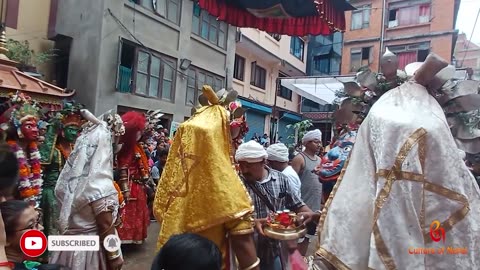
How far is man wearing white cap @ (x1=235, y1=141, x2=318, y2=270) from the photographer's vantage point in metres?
2.86

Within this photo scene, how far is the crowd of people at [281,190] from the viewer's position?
155 centimetres

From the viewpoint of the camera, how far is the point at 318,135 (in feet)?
17.6

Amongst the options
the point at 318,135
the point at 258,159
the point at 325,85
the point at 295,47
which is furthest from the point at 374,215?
the point at 295,47

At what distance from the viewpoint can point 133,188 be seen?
236 inches

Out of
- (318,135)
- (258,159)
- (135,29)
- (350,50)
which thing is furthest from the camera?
(350,50)

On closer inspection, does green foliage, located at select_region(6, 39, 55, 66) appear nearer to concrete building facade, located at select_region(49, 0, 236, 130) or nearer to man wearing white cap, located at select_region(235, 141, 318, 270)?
concrete building facade, located at select_region(49, 0, 236, 130)

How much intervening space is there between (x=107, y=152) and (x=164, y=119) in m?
11.3

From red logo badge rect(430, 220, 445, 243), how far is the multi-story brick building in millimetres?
20902

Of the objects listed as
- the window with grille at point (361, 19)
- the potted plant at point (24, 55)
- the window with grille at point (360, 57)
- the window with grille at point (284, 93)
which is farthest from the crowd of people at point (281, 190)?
the window with grille at point (361, 19)

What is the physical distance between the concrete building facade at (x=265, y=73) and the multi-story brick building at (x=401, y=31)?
3.42 m

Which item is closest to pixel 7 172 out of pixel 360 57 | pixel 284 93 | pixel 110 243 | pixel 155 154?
pixel 110 243

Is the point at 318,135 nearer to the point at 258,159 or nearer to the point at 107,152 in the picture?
the point at 258,159

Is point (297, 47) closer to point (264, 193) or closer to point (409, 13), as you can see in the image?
point (409, 13)
